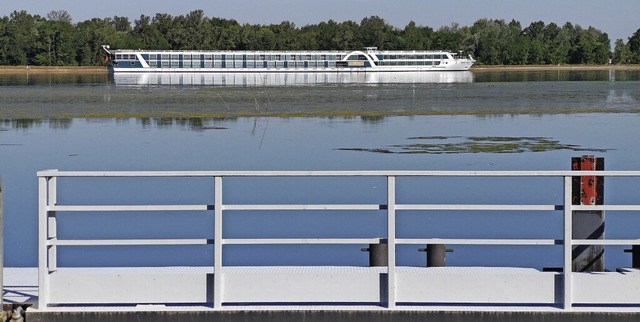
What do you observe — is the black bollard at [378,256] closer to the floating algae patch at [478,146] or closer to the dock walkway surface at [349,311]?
the dock walkway surface at [349,311]

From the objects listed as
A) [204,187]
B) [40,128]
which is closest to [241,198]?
[204,187]

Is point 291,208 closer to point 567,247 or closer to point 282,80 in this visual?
point 567,247

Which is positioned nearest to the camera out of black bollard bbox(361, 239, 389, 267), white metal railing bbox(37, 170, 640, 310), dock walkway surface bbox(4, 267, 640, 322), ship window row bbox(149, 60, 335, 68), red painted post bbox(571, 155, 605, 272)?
white metal railing bbox(37, 170, 640, 310)

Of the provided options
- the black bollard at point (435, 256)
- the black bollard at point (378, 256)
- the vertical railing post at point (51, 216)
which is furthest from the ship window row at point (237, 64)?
the vertical railing post at point (51, 216)

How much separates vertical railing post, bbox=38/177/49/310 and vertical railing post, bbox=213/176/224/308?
1427 mm

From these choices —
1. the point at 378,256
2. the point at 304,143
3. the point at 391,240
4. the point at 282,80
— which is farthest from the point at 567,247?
the point at 282,80

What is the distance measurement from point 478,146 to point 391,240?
2467cm

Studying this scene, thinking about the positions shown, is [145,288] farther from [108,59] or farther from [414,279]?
[108,59]

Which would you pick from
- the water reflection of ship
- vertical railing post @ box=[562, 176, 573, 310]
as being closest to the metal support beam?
vertical railing post @ box=[562, 176, 573, 310]

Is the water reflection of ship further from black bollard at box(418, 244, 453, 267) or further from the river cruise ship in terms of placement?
black bollard at box(418, 244, 453, 267)

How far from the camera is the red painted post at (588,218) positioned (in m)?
11.5

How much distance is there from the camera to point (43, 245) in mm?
10258

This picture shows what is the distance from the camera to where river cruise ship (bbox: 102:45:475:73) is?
160 metres

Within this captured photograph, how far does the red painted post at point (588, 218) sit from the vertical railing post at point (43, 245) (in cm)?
494
